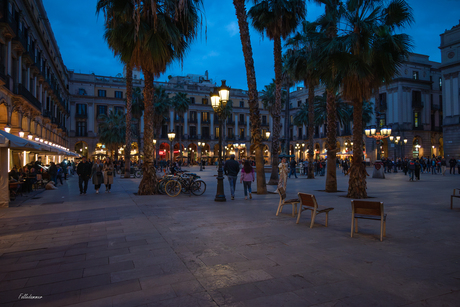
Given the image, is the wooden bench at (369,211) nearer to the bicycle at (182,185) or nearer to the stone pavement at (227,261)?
the stone pavement at (227,261)

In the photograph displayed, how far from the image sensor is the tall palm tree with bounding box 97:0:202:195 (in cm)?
1163

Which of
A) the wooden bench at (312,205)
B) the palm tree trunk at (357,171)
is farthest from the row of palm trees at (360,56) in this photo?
the wooden bench at (312,205)

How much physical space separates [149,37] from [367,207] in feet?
31.8

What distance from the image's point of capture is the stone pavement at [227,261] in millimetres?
3395

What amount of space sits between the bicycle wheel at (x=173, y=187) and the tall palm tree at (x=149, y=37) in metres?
0.82

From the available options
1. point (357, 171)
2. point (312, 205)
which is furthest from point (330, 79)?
point (312, 205)

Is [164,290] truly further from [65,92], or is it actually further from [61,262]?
[65,92]

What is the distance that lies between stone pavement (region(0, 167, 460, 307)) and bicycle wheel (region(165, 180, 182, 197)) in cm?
428

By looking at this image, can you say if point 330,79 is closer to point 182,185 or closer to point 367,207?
point 367,207

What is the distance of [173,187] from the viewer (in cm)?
1259

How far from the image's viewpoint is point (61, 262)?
4609 mm

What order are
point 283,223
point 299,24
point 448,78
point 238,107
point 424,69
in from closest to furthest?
1. point 283,223
2. point 299,24
3. point 448,78
4. point 424,69
5. point 238,107

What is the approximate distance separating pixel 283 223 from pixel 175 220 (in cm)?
257

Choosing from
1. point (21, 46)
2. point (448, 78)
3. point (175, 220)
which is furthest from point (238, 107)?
point (175, 220)
